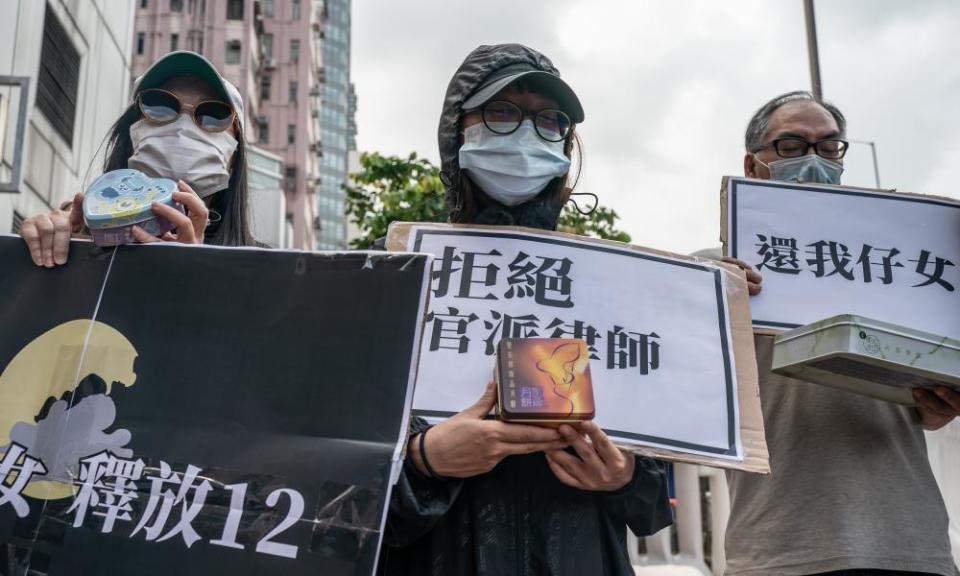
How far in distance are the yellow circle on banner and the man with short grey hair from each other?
165 centimetres

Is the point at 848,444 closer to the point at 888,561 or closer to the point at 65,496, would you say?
the point at 888,561

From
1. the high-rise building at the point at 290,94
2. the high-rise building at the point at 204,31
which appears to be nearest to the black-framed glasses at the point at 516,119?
the high-rise building at the point at 204,31

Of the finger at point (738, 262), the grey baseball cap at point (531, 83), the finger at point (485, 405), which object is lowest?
the finger at point (485, 405)

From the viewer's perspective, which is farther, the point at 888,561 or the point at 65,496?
the point at 888,561

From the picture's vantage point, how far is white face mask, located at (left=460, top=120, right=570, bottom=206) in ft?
7.30

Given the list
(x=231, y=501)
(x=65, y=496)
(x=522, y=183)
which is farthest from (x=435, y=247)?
(x=65, y=496)

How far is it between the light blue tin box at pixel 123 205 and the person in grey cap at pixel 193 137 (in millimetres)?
294

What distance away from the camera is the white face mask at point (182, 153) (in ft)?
7.64

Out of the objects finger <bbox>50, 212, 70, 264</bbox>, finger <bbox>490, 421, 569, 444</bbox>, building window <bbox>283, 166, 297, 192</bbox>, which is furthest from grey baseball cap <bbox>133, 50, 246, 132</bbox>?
building window <bbox>283, 166, 297, 192</bbox>

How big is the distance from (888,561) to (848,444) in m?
0.32

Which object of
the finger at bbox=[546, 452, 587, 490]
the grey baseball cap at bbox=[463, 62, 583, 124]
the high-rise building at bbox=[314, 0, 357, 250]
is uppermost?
the high-rise building at bbox=[314, 0, 357, 250]

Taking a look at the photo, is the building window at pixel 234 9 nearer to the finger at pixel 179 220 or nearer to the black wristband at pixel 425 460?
the finger at pixel 179 220

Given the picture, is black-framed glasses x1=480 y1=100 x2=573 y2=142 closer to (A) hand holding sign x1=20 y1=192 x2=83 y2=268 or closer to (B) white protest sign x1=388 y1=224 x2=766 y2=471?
(B) white protest sign x1=388 y1=224 x2=766 y2=471

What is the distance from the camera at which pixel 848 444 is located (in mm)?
2420
